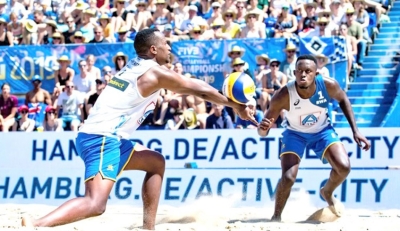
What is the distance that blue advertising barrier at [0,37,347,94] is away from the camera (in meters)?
12.9

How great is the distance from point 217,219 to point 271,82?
494cm

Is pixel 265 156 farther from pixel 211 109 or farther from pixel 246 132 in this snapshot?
pixel 211 109

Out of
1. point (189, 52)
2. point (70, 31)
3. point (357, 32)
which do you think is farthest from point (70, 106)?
point (357, 32)

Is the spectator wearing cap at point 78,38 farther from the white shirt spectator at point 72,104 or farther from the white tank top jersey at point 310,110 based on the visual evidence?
the white tank top jersey at point 310,110

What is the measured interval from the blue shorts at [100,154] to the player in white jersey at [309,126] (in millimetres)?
2164

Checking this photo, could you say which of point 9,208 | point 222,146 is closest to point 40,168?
point 9,208

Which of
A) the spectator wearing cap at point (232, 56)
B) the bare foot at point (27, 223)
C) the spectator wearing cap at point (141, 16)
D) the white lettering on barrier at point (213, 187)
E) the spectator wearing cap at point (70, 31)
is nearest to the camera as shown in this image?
the bare foot at point (27, 223)

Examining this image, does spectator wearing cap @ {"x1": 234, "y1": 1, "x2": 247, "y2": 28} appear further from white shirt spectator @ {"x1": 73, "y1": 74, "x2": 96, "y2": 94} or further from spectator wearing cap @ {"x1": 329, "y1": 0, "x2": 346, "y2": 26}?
white shirt spectator @ {"x1": 73, "y1": 74, "x2": 96, "y2": 94}

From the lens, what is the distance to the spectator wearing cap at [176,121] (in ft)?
42.0

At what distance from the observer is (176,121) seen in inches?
509

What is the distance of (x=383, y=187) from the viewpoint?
33.0ft

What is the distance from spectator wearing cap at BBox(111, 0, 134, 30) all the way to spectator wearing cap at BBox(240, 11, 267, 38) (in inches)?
96.5

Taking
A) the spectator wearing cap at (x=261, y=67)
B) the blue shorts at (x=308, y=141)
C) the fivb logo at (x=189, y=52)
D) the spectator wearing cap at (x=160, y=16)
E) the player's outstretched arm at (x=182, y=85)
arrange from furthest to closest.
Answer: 1. the spectator wearing cap at (x=160, y=16)
2. the fivb logo at (x=189, y=52)
3. the spectator wearing cap at (x=261, y=67)
4. the blue shorts at (x=308, y=141)
5. the player's outstretched arm at (x=182, y=85)

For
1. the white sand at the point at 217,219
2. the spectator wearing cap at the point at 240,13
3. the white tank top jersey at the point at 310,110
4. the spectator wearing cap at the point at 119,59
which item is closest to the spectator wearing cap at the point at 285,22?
the spectator wearing cap at the point at 240,13
